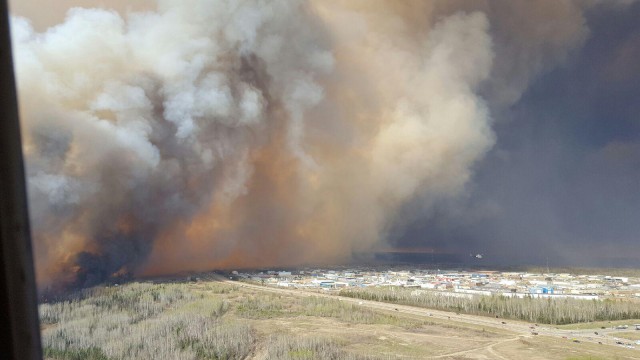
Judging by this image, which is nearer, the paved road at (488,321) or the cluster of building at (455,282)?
the paved road at (488,321)

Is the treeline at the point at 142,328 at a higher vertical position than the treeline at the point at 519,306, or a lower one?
higher

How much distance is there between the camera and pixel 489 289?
2541 centimetres

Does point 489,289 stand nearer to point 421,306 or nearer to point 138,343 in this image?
point 421,306

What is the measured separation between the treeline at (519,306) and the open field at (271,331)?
1175 mm

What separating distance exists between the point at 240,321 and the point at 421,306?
8.56 m

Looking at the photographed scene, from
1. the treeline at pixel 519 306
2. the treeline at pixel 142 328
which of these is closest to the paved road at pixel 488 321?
the treeline at pixel 519 306

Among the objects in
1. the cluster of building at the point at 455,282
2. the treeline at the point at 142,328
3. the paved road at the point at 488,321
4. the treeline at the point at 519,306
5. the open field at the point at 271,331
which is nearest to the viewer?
the treeline at the point at 142,328

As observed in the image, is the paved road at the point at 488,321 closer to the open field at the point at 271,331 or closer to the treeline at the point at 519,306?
the open field at the point at 271,331

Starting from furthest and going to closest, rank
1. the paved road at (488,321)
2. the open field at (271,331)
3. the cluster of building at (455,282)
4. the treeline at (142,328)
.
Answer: the cluster of building at (455,282) < the paved road at (488,321) < the open field at (271,331) < the treeline at (142,328)

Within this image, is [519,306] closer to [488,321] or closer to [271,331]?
[488,321]

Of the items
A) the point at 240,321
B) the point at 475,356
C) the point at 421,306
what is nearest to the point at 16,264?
the point at 475,356

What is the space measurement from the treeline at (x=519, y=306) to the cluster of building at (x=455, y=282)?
6.49 feet

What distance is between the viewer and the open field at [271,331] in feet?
43.1

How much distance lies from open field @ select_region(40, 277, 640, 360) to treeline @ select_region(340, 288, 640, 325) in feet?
3.85
